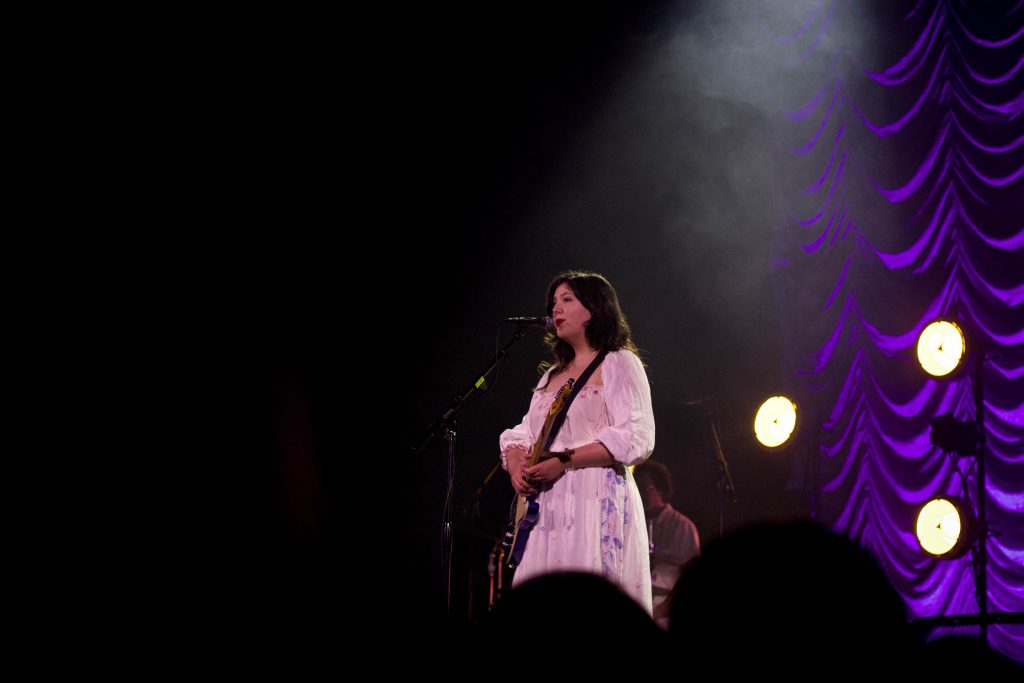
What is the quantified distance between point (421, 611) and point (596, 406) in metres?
3.50

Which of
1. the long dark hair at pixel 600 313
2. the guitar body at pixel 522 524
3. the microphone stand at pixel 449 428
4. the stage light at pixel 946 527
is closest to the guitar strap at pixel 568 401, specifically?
the long dark hair at pixel 600 313

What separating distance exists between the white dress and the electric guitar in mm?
29

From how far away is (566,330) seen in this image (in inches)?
147

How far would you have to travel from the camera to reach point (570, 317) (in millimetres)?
3721

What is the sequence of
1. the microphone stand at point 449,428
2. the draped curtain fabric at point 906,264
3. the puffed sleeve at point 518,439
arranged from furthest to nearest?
the draped curtain fabric at point 906,264
the microphone stand at point 449,428
the puffed sleeve at point 518,439

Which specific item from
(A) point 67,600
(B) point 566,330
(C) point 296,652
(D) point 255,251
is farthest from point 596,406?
(D) point 255,251

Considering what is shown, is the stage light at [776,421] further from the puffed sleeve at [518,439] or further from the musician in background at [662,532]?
the puffed sleeve at [518,439]

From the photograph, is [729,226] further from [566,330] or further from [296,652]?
[296,652]

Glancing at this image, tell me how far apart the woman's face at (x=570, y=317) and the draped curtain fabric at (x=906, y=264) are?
2.96 meters

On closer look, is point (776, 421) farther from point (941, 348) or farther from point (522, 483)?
point (522, 483)

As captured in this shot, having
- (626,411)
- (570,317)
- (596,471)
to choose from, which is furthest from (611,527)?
(570,317)

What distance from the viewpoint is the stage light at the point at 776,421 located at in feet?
20.8

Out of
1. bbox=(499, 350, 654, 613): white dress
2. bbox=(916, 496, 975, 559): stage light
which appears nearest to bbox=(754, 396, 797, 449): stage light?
bbox=(916, 496, 975, 559): stage light

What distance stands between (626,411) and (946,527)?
2.96 metres
